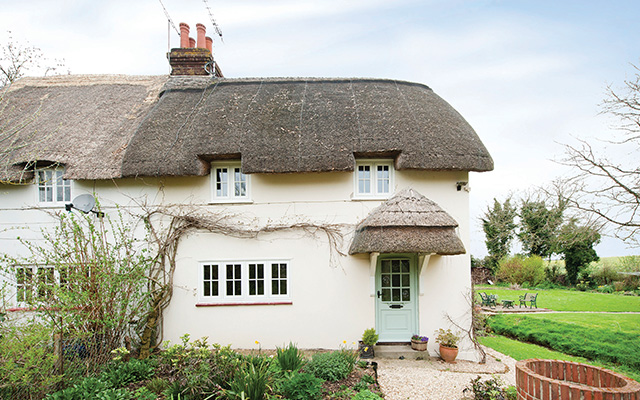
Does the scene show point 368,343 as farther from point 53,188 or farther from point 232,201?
point 53,188

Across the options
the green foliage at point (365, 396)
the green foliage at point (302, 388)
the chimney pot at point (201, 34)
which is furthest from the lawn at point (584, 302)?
the chimney pot at point (201, 34)

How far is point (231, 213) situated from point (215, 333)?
2.71 metres

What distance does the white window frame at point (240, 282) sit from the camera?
28.3 ft

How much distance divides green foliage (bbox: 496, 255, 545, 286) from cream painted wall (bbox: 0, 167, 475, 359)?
63.8 feet

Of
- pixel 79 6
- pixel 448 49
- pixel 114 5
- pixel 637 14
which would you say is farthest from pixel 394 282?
pixel 79 6

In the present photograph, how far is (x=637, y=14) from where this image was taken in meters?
8.62

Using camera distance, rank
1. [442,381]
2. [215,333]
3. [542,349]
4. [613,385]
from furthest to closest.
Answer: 1. [542,349]
2. [215,333]
3. [442,381]
4. [613,385]

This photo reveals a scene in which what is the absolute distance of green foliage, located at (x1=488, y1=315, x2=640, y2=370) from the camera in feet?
30.2

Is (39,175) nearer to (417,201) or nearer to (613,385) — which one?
(417,201)

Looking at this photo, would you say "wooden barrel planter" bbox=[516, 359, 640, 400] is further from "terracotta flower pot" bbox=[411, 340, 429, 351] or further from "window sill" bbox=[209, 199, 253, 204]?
"window sill" bbox=[209, 199, 253, 204]

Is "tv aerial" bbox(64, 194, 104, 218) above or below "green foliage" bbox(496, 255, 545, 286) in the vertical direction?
above

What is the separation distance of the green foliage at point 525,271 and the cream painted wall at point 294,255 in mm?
19450

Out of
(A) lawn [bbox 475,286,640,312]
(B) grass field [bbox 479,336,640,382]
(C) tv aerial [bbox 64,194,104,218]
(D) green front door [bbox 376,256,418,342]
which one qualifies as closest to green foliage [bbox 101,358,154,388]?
(C) tv aerial [bbox 64,194,104,218]

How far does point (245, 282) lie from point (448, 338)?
4.60 metres
